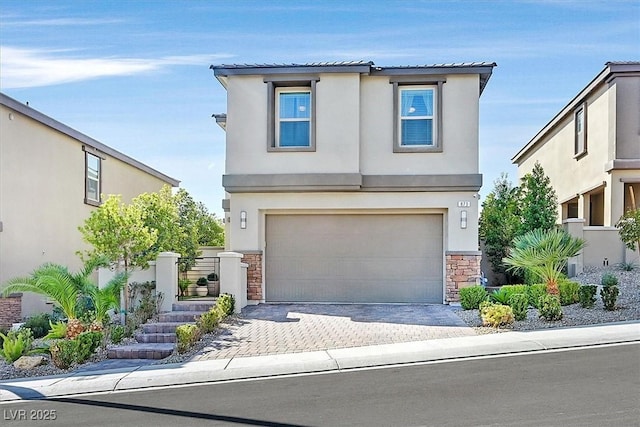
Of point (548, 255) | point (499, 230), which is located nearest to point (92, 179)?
point (499, 230)

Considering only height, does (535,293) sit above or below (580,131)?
below

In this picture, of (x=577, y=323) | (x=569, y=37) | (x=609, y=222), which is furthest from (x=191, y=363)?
(x=609, y=222)

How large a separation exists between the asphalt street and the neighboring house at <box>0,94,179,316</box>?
873cm

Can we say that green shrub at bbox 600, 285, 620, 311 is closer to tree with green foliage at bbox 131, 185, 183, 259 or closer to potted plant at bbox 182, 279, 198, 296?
tree with green foliage at bbox 131, 185, 183, 259

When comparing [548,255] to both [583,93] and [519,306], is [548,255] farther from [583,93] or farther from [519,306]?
[583,93]

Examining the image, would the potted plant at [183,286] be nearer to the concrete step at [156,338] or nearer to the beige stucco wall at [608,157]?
the concrete step at [156,338]

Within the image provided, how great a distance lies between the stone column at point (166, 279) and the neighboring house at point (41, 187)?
4.48m

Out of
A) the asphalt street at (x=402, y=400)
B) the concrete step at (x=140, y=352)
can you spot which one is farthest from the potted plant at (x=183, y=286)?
the asphalt street at (x=402, y=400)

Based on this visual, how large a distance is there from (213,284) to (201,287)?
0.36 m

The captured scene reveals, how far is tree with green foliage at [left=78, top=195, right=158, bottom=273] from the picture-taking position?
12672mm

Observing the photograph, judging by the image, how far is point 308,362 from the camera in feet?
31.9

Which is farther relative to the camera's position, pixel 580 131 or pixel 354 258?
pixel 580 131

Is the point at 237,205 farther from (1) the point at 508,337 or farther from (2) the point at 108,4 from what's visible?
(1) the point at 508,337

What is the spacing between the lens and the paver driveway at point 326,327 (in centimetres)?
1107
